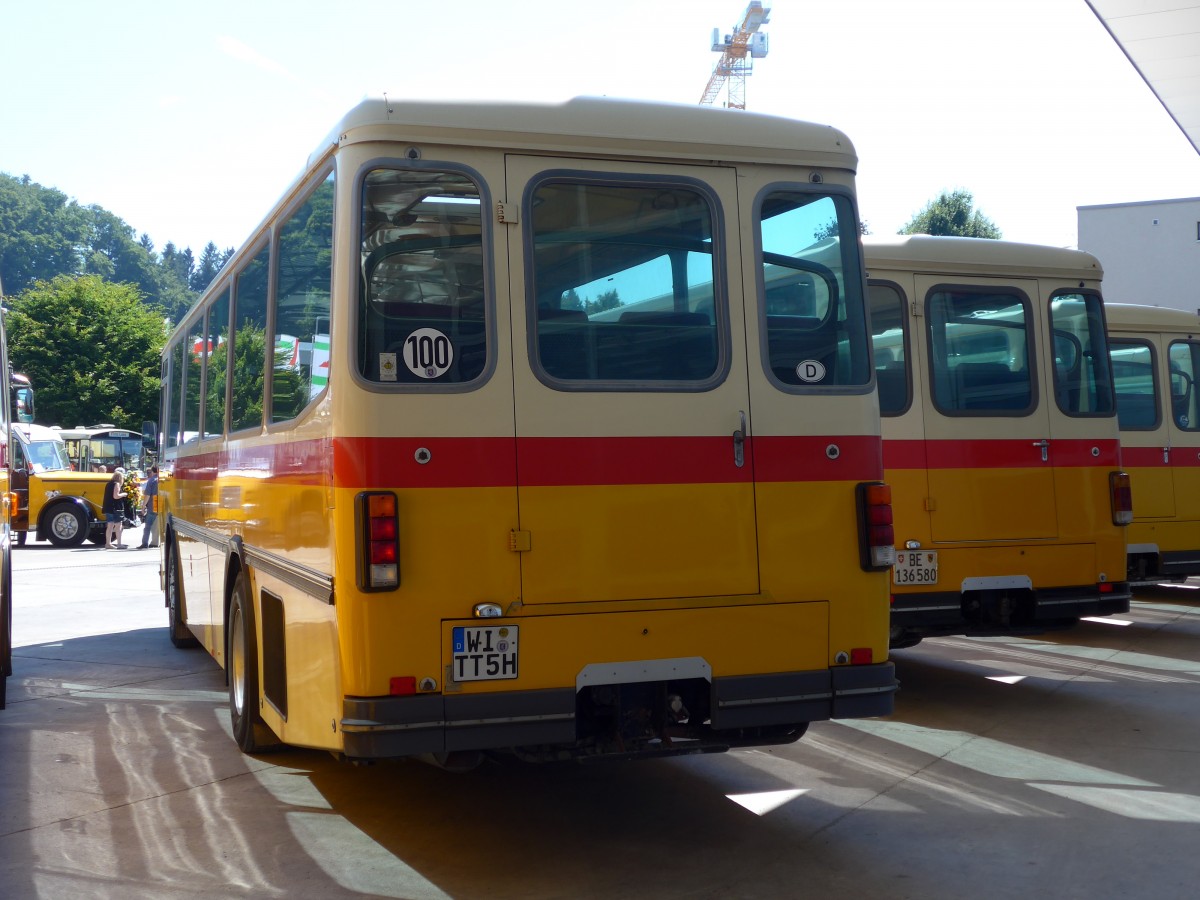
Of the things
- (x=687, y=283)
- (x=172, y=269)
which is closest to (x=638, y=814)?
(x=687, y=283)

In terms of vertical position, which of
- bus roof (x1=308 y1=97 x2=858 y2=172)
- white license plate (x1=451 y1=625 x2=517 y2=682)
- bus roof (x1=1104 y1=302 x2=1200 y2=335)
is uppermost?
bus roof (x1=1104 y1=302 x2=1200 y2=335)

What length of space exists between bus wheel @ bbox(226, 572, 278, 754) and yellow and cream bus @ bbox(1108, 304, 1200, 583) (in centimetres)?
901

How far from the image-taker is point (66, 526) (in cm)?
2731

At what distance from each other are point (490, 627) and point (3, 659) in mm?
5387

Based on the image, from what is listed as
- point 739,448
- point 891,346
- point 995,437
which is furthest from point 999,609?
point 739,448

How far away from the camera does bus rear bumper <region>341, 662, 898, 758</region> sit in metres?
4.77

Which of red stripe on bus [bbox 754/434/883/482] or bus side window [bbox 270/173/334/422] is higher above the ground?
bus side window [bbox 270/173/334/422]

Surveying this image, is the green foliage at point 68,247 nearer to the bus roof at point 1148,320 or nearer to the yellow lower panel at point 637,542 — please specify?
the bus roof at point 1148,320

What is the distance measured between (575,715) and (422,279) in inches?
72.7

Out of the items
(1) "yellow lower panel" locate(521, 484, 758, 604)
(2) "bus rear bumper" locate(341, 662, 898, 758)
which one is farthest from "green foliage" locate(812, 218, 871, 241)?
(2) "bus rear bumper" locate(341, 662, 898, 758)

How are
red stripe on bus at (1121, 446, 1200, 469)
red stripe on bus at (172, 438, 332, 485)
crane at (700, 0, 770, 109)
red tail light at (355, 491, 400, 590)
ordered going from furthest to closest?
crane at (700, 0, 770, 109) < red stripe on bus at (1121, 446, 1200, 469) < red stripe on bus at (172, 438, 332, 485) < red tail light at (355, 491, 400, 590)

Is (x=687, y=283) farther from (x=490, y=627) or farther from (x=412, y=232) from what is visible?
(x=490, y=627)

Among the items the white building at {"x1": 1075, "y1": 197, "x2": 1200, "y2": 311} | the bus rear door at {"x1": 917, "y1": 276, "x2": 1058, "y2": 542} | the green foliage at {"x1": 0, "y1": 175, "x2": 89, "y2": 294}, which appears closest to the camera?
the bus rear door at {"x1": 917, "y1": 276, "x2": 1058, "y2": 542}

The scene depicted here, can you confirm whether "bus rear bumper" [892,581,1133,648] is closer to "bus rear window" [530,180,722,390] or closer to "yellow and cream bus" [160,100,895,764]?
"yellow and cream bus" [160,100,895,764]
